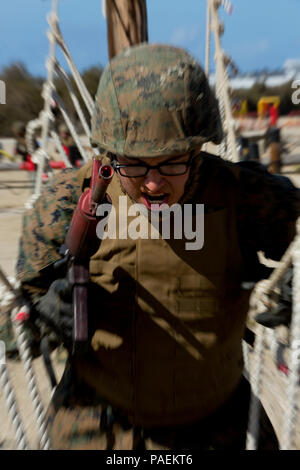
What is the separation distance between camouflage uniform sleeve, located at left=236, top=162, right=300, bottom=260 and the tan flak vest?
0.04 m

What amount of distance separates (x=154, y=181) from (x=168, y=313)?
0.31 meters

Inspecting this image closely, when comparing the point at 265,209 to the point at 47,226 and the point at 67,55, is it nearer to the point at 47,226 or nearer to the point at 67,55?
the point at 47,226

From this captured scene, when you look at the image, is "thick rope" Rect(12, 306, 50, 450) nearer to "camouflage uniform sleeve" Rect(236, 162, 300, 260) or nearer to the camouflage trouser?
the camouflage trouser

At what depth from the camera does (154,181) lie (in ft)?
3.06

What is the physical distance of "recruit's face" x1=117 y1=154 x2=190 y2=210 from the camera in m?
0.94

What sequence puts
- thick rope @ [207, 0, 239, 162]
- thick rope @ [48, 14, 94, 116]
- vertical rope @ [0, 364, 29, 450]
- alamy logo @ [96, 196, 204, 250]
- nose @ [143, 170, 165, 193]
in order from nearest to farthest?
nose @ [143, 170, 165, 193], alamy logo @ [96, 196, 204, 250], vertical rope @ [0, 364, 29, 450], thick rope @ [207, 0, 239, 162], thick rope @ [48, 14, 94, 116]

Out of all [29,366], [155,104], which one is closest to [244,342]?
[29,366]

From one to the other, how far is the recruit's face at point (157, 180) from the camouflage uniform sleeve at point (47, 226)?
15 cm

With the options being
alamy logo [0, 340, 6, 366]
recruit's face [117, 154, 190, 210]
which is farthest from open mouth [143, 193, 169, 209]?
alamy logo [0, 340, 6, 366]

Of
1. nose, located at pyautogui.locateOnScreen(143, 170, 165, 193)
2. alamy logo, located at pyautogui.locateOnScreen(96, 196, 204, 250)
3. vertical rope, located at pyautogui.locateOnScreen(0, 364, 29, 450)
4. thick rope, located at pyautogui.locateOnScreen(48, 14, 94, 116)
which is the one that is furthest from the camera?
thick rope, located at pyautogui.locateOnScreen(48, 14, 94, 116)

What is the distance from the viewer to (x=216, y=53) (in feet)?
6.88

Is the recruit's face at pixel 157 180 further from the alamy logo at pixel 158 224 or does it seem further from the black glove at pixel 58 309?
the black glove at pixel 58 309

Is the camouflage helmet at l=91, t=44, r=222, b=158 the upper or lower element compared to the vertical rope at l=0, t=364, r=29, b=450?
upper

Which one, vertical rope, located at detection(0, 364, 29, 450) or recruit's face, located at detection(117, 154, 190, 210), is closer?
recruit's face, located at detection(117, 154, 190, 210)
